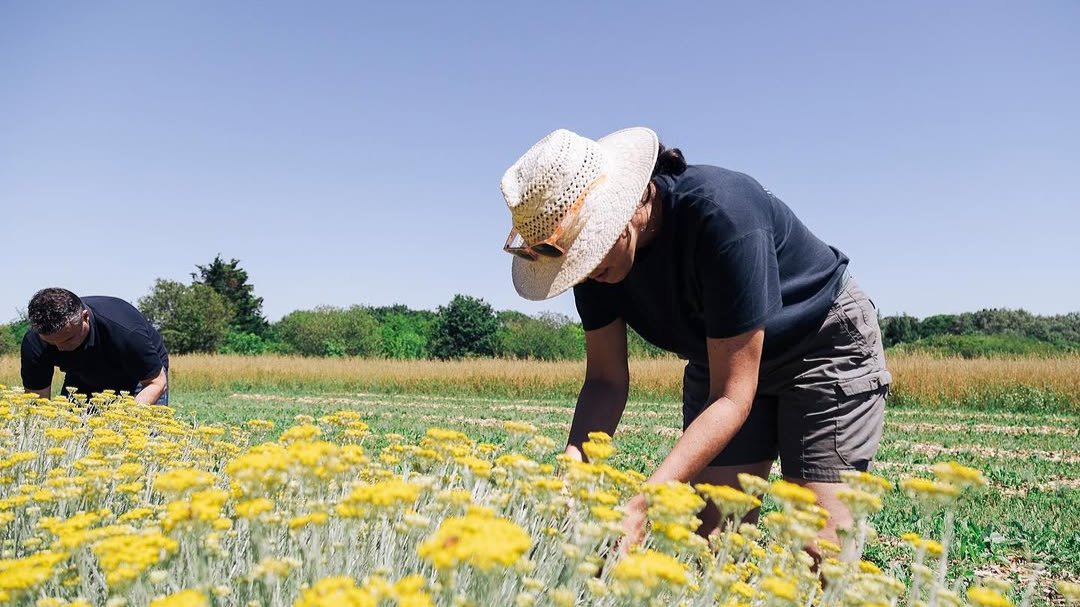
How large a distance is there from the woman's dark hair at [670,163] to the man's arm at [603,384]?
1.97 ft

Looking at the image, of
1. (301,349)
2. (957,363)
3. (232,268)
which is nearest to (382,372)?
(957,363)

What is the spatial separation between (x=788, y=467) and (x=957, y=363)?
16.8 metres

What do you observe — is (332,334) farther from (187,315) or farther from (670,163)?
(670,163)

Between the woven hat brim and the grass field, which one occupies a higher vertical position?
the woven hat brim

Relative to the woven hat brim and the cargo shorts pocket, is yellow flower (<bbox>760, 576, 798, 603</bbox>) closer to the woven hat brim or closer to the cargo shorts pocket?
the woven hat brim

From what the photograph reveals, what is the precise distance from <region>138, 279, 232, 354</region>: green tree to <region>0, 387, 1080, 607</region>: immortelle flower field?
54.6 m

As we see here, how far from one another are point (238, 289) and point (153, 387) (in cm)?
6231

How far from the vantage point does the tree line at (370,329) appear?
48.7 m

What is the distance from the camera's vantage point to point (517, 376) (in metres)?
21.2

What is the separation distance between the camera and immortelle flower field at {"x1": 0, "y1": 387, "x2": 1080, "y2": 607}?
1126 mm

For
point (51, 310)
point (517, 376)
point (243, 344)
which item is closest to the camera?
point (51, 310)

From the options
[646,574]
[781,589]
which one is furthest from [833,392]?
[646,574]

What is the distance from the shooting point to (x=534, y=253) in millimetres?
2084

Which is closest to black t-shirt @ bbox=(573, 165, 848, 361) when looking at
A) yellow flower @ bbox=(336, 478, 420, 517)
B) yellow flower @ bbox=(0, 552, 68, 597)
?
yellow flower @ bbox=(336, 478, 420, 517)
